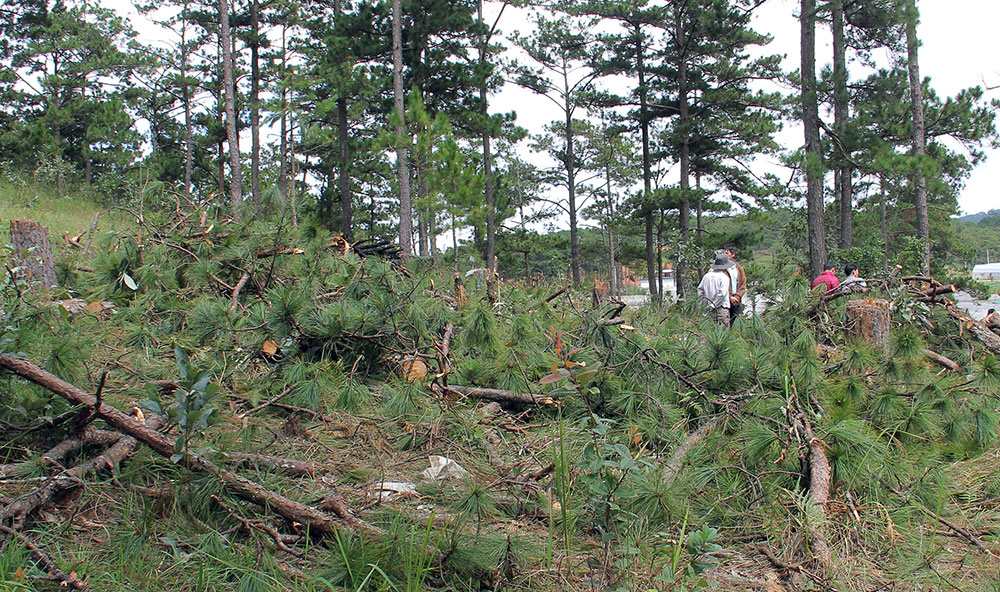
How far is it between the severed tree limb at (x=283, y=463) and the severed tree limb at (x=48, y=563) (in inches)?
26.7

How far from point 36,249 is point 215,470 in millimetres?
4622

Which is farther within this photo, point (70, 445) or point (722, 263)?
point (722, 263)

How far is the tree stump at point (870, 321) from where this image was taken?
15.5 ft

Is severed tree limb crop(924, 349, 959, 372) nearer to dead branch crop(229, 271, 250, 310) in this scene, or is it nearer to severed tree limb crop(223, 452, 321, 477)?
severed tree limb crop(223, 452, 321, 477)

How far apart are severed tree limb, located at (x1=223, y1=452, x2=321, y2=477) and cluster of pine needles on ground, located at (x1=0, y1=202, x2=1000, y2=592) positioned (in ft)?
0.06

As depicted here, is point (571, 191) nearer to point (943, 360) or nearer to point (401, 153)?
point (401, 153)

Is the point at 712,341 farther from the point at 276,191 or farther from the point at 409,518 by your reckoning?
the point at 276,191

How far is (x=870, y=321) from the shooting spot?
4820 millimetres

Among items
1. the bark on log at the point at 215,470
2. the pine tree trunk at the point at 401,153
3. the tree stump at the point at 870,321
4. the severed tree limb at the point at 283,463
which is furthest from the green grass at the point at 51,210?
the tree stump at the point at 870,321

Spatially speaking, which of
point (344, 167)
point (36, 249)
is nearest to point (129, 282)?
point (36, 249)

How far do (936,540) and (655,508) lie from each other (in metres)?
1.09

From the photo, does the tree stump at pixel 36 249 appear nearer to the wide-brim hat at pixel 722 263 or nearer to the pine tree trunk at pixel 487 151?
the wide-brim hat at pixel 722 263

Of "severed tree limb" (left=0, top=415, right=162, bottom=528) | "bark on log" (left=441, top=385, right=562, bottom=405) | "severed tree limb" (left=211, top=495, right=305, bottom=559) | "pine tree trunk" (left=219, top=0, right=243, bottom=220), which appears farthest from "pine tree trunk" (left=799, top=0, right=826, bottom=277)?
"pine tree trunk" (left=219, top=0, right=243, bottom=220)

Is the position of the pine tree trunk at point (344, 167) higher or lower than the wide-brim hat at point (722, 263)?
higher
